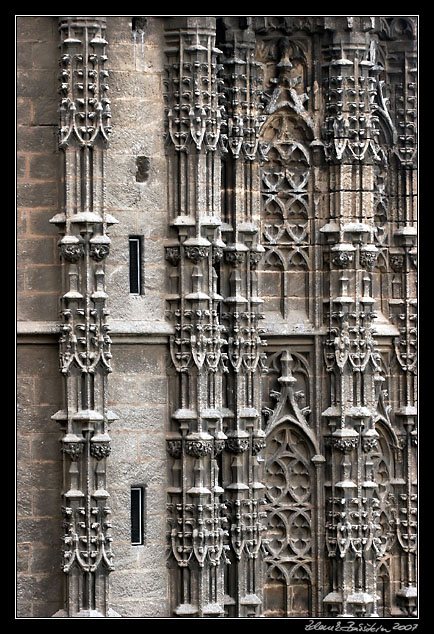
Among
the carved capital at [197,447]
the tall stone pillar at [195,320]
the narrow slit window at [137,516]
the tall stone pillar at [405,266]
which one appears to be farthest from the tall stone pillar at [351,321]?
the narrow slit window at [137,516]

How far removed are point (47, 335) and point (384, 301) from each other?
240 inches

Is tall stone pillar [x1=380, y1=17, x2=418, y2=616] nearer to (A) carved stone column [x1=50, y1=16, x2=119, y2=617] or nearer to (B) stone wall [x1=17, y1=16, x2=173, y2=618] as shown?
(B) stone wall [x1=17, y1=16, x2=173, y2=618]

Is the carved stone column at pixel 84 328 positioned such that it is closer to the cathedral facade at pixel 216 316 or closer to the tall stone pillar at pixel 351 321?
the cathedral facade at pixel 216 316

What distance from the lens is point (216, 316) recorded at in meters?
38.2

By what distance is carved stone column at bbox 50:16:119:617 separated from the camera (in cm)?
3694

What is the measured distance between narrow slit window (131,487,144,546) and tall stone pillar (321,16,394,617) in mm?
3115

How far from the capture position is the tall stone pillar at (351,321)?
129 ft

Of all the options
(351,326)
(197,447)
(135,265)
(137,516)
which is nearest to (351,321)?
(351,326)

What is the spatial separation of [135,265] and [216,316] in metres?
1.36

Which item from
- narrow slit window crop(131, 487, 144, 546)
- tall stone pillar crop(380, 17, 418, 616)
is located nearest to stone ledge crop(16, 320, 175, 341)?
narrow slit window crop(131, 487, 144, 546)

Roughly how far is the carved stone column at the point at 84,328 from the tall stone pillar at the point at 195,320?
1307 millimetres

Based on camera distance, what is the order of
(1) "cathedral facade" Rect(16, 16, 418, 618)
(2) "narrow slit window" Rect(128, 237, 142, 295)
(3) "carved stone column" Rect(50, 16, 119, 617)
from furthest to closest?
(2) "narrow slit window" Rect(128, 237, 142, 295) < (1) "cathedral facade" Rect(16, 16, 418, 618) < (3) "carved stone column" Rect(50, 16, 119, 617)

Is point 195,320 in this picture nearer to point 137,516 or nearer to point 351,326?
point 351,326

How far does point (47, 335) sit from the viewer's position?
37094 mm
